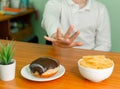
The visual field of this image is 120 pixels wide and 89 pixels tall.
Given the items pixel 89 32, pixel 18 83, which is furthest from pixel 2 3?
pixel 18 83

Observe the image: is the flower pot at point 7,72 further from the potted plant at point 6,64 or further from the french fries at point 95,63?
the french fries at point 95,63

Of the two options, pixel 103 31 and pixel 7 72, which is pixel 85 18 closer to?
pixel 103 31

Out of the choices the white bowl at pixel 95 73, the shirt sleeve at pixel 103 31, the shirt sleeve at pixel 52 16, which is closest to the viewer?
the white bowl at pixel 95 73

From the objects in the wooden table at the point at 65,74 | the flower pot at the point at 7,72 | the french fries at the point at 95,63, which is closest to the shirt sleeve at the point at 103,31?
the wooden table at the point at 65,74

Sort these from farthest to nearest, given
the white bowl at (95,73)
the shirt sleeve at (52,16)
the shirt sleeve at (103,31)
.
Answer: the shirt sleeve at (103,31)
the shirt sleeve at (52,16)
the white bowl at (95,73)

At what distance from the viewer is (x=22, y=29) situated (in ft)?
7.95

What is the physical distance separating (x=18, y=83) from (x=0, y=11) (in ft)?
5.03

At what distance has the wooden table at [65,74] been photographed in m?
0.76

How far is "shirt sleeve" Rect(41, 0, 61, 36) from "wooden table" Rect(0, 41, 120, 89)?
1.00 ft

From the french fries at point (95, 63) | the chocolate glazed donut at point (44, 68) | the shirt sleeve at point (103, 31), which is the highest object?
the french fries at point (95, 63)

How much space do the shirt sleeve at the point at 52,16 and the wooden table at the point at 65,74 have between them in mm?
305

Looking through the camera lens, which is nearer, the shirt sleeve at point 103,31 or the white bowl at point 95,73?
the white bowl at point 95,73

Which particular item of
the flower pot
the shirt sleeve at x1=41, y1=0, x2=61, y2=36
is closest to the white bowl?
the flower pot

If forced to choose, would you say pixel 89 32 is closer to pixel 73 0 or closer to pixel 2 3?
pixel 73 0
